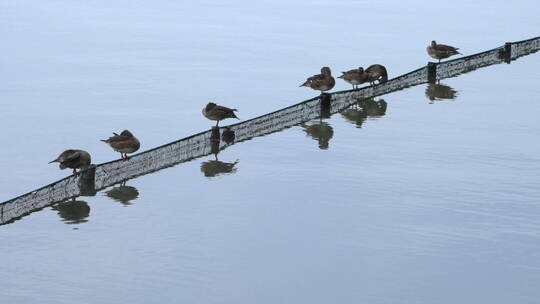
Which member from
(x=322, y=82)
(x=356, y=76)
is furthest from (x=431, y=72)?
(x=322, y=82)

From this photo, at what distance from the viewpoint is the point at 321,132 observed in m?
33.7

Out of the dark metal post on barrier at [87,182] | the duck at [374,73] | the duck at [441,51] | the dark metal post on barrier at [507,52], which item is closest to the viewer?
the dark metal post on barrier at [87,182]

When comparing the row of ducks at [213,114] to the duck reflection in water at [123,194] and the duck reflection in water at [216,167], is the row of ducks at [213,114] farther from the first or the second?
the duck reflection in water at [216,167]

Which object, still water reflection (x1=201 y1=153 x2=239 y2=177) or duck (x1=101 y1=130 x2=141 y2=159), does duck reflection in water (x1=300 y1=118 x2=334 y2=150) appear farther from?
duck (x1=101 y1=130 x2=141 y2=159)

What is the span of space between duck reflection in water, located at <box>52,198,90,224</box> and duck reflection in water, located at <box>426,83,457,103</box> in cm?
1692

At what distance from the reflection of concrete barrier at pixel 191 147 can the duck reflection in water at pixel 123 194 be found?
27 cm

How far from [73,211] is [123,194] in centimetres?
173

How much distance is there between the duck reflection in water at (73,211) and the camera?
78.9 feet

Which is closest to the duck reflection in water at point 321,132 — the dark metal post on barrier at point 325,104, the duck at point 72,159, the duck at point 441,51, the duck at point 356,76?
the dark metal post on barrier at point 325,104

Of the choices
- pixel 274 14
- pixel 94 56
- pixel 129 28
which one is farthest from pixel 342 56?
pixel 274 14

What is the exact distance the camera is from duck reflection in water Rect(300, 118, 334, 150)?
32250 mm

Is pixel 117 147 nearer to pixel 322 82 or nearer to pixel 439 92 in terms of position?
pixel 322 82

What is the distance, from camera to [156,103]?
38.5 metres

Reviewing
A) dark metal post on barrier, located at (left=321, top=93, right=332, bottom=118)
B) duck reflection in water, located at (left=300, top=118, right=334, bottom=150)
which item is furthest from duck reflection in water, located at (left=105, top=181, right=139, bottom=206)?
dark metal post on barrier, located at (left=321, top=93, right=332, bottom=118)
